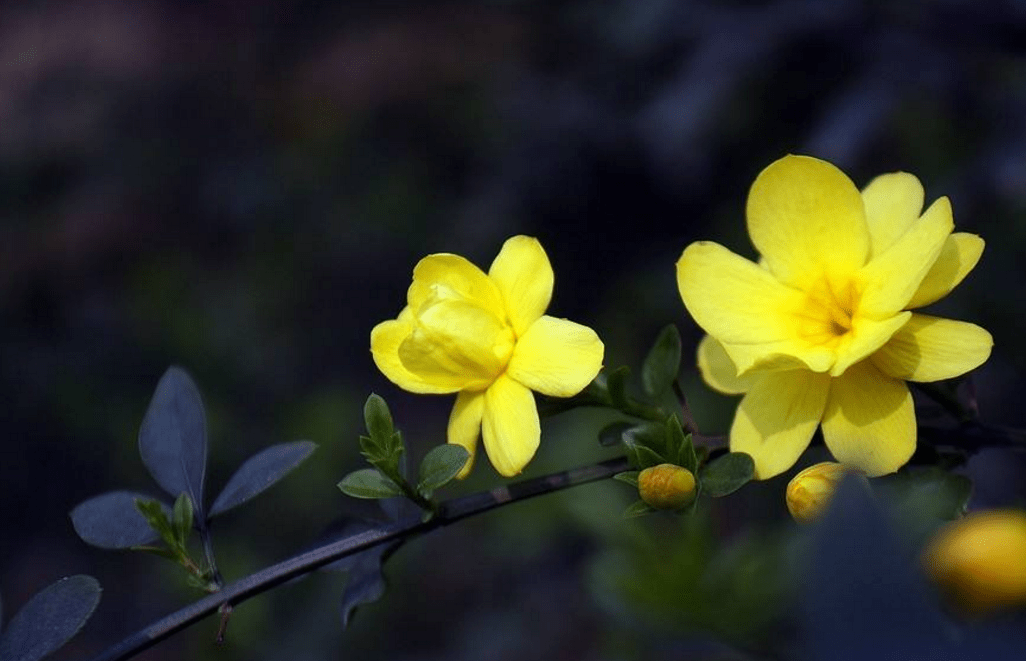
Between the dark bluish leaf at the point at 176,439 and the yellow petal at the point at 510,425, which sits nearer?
the yellow petal at the point at 510,425

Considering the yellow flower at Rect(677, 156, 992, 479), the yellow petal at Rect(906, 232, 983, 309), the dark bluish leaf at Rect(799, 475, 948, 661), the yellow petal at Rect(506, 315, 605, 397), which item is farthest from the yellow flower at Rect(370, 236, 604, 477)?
the dark bluish leaf at Rect(799, 475, 948, 661)

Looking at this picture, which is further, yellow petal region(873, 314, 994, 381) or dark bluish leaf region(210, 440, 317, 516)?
dark bluish leaf region(210, 440, 317, 516)

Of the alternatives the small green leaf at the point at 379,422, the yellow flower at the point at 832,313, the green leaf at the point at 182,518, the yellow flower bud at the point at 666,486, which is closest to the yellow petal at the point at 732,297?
the yellow flower at the point at 832,313

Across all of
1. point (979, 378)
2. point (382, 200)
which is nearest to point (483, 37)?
point (382, 200)

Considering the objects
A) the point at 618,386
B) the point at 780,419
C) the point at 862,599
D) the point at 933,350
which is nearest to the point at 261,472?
the point at 618,386

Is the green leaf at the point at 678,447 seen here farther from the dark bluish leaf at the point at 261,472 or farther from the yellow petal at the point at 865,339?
the dark bluish leaf at the point at 261,472

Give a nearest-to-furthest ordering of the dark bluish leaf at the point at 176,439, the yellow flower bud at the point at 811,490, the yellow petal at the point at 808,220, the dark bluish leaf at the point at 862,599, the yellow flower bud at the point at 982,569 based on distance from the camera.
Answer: the dark bluish leaf at the point at 862,599 → the yellow flower bud at the point at 982,569 → the yellow flower bud at the point at 811,490 → the yellow petal at the point at 808,220 → the dark bluish leaf at the point at 176,439

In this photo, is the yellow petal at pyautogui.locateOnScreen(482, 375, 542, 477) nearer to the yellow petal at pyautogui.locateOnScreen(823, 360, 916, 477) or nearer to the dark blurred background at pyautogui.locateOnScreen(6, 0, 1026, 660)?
the dark blurred background at pyautogui.locateOnScreen(6, 0, 1026, 660)
